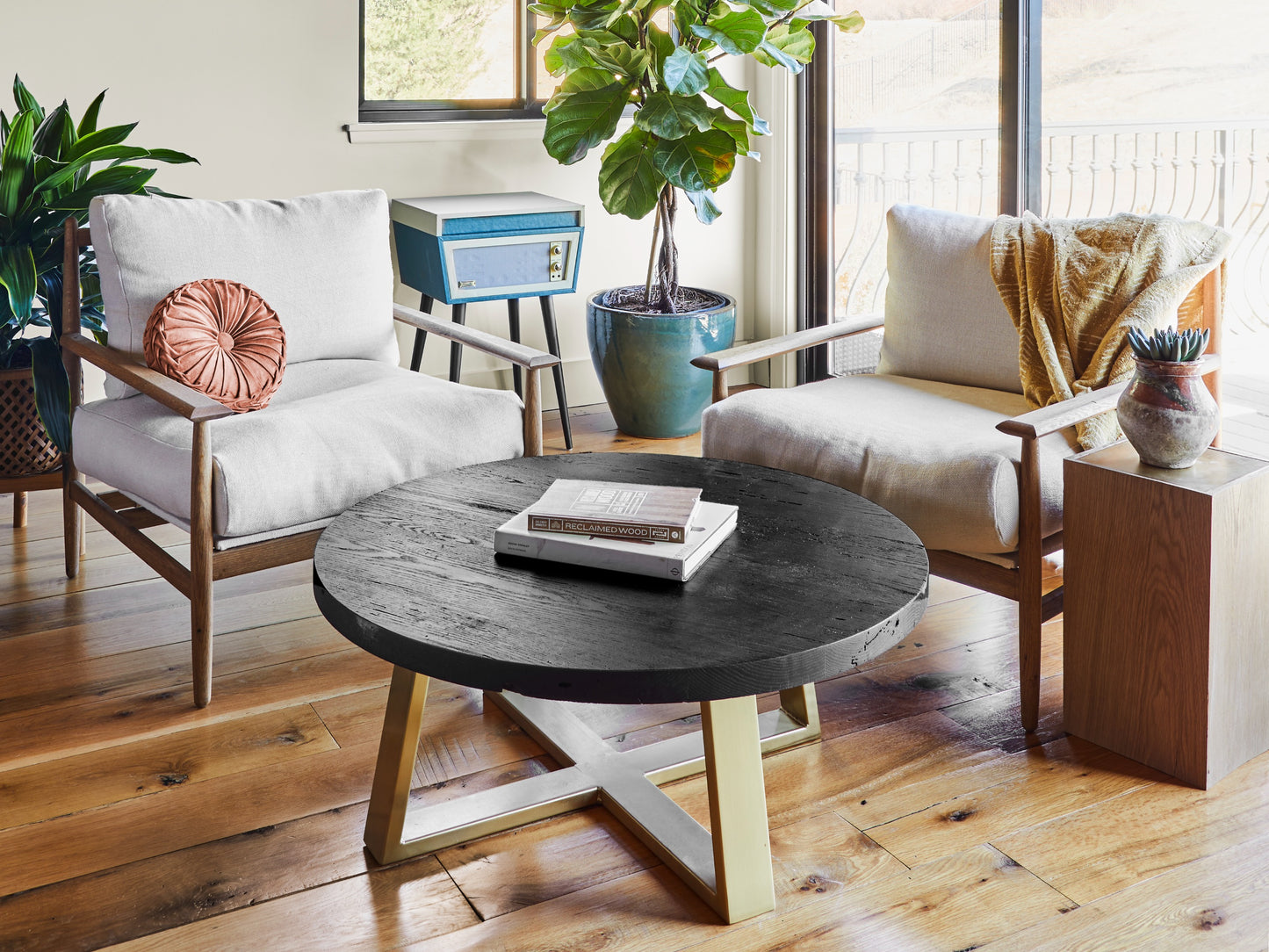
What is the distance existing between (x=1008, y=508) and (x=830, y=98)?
2597 mm

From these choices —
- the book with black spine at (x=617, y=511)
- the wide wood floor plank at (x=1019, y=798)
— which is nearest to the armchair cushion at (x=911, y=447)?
the wide wood floor plank at (x=1019, y=798)

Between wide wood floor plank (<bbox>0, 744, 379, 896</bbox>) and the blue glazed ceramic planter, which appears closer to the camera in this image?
wide wood floor plank (<bbox>0, 744, 379, 896</bbox>)

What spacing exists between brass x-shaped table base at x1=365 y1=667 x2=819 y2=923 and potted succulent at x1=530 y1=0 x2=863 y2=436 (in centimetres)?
188

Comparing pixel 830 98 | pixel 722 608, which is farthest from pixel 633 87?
pixel 722 608

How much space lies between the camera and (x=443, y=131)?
13.2 ft

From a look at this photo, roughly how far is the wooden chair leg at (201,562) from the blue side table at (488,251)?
1546 millimetres

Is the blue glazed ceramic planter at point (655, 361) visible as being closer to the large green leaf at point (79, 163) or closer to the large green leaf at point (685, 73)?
the large green leaf at point (685, 73)

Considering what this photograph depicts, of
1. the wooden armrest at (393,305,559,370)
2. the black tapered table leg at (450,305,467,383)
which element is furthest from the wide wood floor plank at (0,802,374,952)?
the black tapered table leg at (450,305,467,383)

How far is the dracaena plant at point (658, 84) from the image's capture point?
11.1ft

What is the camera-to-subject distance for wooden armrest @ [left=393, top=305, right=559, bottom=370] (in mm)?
2520

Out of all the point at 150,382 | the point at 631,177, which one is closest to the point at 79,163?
the point at 150,382

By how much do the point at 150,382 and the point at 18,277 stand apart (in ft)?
2.04

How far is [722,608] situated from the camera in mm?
1494

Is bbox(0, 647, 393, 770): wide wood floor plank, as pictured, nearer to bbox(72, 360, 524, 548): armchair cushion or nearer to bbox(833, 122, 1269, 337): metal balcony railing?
bbox(72, 360, 524, 548): armchair cushion
